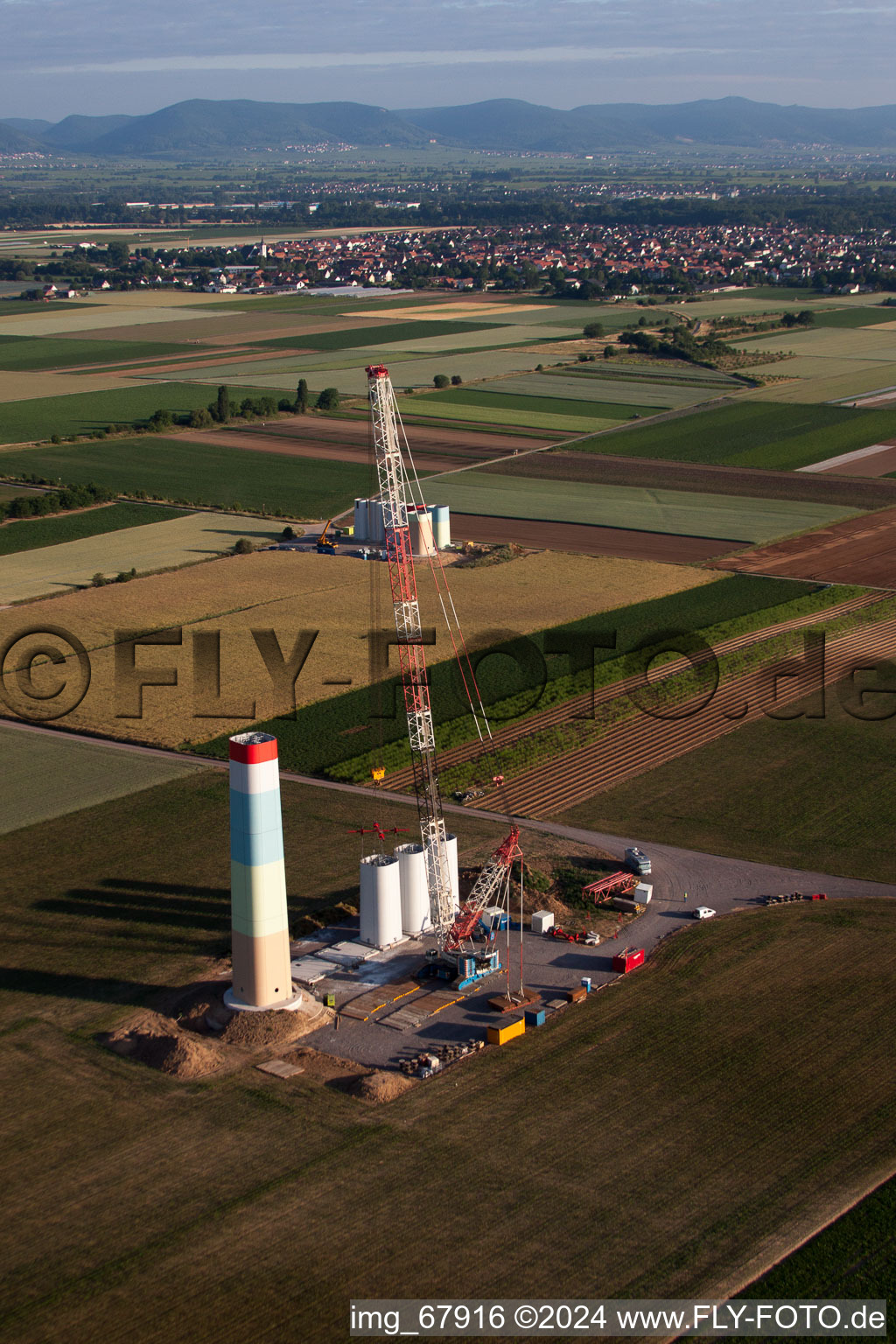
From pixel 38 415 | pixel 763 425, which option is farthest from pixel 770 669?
pixel 38 415

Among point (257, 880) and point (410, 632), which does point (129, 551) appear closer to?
point (410, 632)

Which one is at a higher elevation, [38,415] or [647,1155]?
[38,415]

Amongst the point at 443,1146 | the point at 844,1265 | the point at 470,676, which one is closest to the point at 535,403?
the point at 470,676

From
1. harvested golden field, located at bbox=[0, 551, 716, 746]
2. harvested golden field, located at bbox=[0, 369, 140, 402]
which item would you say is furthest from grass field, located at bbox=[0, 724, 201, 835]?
harvested golden field, located at bbox=[0, 369, 140, 402]

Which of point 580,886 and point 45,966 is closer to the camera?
A: point 45,966

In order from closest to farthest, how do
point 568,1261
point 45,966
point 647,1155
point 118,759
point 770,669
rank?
point 568,1261 → point 647,1155 → point 45,966 → point 118,759 → point 770,669

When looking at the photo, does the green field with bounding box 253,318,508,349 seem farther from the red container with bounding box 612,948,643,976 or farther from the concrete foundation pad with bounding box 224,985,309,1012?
the concrete foundation pad with bounding box 224,985,309,1012

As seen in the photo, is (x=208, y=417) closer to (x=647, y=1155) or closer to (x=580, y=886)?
(x=580, y=886)
